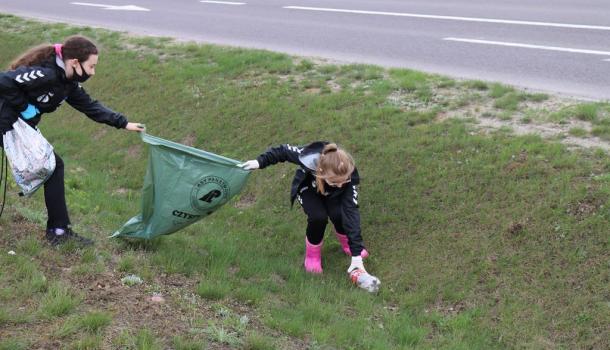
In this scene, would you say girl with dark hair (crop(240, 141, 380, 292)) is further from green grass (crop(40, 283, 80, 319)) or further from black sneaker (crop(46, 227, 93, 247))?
A: green grass (crop(40, 283, 80, 319))

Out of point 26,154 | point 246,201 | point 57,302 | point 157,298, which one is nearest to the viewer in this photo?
point 57,302

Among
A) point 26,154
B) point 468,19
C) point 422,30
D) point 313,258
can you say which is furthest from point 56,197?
point 468,19

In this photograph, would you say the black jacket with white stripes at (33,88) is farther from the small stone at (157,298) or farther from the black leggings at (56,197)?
the small stone at (157,298)

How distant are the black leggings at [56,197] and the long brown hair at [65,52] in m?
0.67

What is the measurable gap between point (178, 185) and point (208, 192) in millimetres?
227

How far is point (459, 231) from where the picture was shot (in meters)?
5.62

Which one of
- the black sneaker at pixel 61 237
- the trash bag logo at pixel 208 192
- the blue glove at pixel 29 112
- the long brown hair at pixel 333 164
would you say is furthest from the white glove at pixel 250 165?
the blue glove at pixel 29 112

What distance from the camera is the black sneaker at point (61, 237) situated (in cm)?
498

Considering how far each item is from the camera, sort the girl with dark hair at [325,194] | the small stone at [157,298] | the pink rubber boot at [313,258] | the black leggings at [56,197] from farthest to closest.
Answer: the pink rubber boot at [313,258] → the girl with dark hair at [325,194] → the black leggings at [56,197] → the small stone at [157,298]

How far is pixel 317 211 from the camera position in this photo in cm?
557

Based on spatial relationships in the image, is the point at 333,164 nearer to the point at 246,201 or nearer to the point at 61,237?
the point at 61,237

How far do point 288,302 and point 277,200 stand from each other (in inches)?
79.4

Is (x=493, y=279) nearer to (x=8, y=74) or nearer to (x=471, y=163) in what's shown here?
(x=471, y=163)

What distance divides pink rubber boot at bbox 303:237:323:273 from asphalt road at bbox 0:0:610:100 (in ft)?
11.2
